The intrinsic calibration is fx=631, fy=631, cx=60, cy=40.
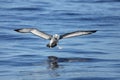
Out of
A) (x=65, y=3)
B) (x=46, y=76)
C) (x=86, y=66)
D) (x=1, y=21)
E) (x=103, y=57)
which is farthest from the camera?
(x=65, y=3)

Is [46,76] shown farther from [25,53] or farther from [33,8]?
[33,8]

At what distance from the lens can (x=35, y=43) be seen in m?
28.0

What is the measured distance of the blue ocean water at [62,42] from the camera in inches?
845

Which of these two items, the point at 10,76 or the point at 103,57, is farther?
the point at 103,57

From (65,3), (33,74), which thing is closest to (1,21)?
(65,3)

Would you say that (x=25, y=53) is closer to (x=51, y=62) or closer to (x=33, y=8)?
(x=51, y=62)

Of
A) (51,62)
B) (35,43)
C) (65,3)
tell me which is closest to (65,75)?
(51,62)

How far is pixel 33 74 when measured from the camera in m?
20.9

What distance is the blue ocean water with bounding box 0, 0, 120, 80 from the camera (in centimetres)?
2147

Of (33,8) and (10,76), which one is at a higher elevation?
(33,8)

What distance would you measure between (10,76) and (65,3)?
24.6 m

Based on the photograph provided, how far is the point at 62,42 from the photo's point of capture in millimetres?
28422

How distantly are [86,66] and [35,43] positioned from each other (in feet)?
19.2

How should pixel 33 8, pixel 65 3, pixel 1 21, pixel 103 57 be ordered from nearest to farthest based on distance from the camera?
pixel 103 57 < pixel 1 21 < pixel 33 8 < pixel 65 3
